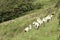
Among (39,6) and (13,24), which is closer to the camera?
(13,24)

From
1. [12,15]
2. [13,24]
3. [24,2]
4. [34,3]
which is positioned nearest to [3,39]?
[13,24]

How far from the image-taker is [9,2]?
1857 inches

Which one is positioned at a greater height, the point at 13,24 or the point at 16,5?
the point at 16,5

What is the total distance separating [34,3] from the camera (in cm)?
5097

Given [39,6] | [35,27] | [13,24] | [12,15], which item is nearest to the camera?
[35,27]

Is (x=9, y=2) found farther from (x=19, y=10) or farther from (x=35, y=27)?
(x=35, y=27)

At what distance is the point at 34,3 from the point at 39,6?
1.74 metres

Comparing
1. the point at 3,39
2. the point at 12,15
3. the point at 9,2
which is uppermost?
the point at 9,2

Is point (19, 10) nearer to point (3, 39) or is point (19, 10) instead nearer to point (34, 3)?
point (34, 3)

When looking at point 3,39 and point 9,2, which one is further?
point 9,2

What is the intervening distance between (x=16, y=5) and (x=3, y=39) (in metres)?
19.5

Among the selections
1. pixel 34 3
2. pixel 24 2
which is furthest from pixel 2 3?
pixel 34 3

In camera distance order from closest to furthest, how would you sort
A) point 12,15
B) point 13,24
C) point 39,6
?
point 13,24
point 12,15
point 39,6

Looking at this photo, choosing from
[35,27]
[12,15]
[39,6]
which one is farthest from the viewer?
[39,6]
